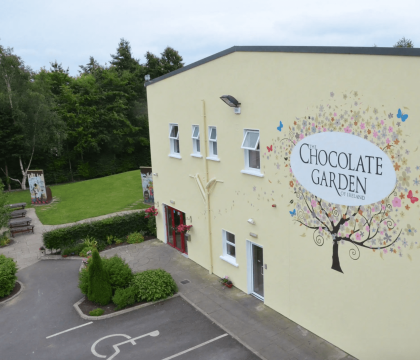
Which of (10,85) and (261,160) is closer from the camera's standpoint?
(261,160)

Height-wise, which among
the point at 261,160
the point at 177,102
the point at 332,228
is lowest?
the point at 332,228

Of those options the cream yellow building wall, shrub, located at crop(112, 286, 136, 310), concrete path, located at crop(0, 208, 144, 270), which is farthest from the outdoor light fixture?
concrete path, located at crop(0, 208, 144, 270)

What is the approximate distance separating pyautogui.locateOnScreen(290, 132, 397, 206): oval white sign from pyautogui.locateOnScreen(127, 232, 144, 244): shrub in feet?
35.1

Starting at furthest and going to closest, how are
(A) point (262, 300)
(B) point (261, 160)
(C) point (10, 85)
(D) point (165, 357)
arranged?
(C) point (10, 85)
(A) point (262, 300)
(B) point (261, 160)
(D) point (165, 357)

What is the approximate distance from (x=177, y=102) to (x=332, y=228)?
8556 millimetres

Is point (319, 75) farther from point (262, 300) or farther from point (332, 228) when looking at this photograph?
point (262, 300)

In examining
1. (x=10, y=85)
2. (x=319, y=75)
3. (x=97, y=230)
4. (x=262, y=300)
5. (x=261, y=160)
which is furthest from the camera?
(x=10, y=85)

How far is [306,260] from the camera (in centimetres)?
1046

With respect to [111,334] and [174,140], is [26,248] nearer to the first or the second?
[174,140]

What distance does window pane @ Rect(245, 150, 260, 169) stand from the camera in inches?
470

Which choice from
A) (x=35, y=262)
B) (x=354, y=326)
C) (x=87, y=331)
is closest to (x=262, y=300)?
(x=354, y=326)

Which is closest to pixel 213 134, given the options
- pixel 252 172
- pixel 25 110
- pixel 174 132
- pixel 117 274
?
pixel 252 172

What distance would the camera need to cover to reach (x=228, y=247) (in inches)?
553

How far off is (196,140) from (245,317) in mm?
6771
